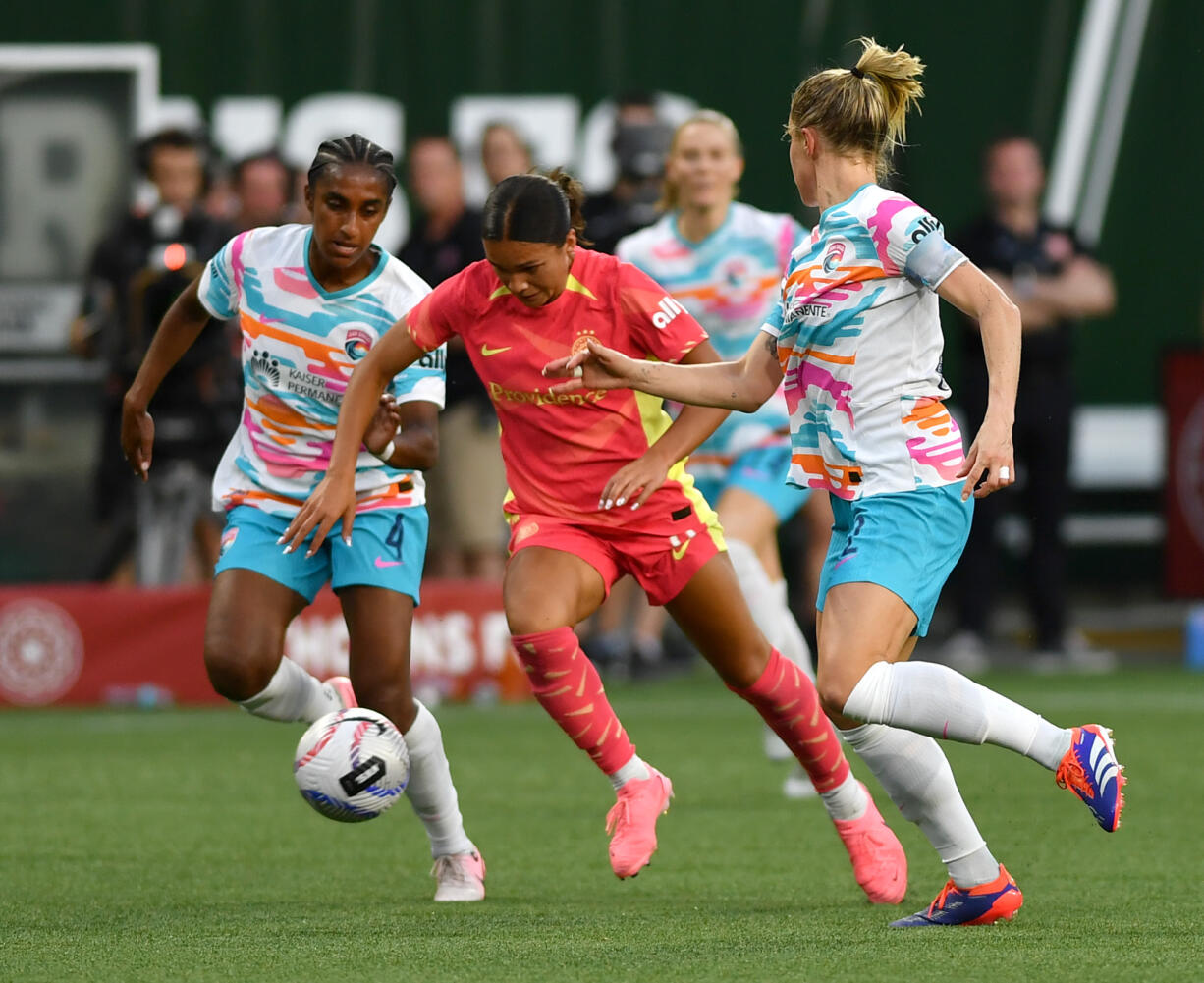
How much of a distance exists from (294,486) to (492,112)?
7.28 m

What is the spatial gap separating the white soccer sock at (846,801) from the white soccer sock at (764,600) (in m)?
2.11

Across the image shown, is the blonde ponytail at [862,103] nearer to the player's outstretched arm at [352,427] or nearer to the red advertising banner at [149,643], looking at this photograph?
the player's outstretched arm at [352,427]

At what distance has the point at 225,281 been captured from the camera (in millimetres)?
6773

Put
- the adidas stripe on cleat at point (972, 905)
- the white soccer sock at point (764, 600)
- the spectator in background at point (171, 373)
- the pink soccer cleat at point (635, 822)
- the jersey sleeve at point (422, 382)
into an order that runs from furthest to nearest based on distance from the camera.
→ the spectator in background at point (171, 373) → the white soccer sock at point (764, 600) → the jersey sleeve at point (422, 382) → the pink soccer cleat at point (635, 822) → the adidas stripe on cleat at point (972, 905)

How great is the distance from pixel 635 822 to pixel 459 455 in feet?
23.6

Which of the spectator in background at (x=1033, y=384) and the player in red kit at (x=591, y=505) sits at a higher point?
the player in red kit at (x=591, y=505)

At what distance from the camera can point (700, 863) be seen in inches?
274

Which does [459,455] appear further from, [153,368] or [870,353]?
[870,353]

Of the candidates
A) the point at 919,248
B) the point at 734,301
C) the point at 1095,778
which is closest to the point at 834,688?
the point at 1095,778

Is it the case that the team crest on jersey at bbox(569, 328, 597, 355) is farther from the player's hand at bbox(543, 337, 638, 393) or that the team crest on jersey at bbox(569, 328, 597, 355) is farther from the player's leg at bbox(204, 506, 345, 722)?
the player's leg at bbox(204, 506, 345, 722)

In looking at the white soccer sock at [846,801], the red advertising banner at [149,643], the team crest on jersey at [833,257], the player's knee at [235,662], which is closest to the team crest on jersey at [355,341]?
the player's knee at [235,662]

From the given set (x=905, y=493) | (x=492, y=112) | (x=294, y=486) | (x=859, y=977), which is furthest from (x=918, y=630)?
(x=492, y=112)

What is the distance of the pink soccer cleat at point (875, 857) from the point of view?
6.13 m

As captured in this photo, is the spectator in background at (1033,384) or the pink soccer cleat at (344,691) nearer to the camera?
the pink soccer cleat at (344,691)
